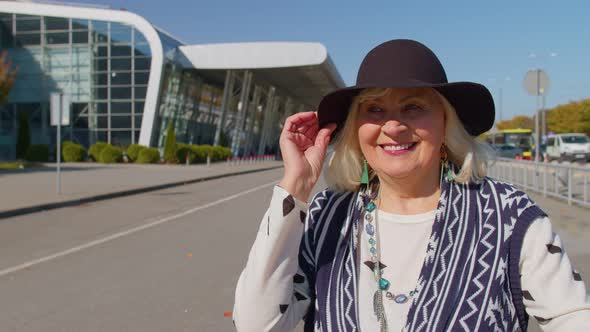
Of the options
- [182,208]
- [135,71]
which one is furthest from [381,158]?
[135,71]

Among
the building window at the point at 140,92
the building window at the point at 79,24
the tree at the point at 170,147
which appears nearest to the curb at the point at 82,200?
the tree at the point at 170,147

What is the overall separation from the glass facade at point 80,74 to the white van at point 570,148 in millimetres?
27757

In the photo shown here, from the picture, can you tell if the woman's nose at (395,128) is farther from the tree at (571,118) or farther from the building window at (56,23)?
the tree at (571,118)

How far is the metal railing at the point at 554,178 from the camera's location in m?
12.6

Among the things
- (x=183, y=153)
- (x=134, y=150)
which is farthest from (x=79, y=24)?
(x=183, y=153)

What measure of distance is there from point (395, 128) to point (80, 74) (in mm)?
41305

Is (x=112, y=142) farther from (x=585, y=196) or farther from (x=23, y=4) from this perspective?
(x=585, y=196)

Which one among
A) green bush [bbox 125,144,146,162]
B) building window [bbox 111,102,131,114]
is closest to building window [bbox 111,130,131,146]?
building window [bbox 111,102,131,114]

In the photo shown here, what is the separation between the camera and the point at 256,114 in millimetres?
54719

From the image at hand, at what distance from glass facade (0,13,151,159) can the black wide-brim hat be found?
37994 mm

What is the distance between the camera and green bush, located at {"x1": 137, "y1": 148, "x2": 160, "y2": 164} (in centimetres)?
3634

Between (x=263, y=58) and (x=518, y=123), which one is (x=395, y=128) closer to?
(x=263, y=58)

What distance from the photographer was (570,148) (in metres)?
37.1

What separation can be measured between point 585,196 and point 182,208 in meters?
8.77
